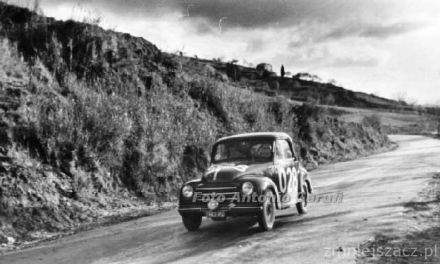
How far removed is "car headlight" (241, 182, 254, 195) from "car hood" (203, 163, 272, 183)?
1.06 feet

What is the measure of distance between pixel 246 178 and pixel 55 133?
7.07 metres

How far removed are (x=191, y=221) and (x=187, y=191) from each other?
0.71 m

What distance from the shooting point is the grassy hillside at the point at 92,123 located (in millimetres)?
11719

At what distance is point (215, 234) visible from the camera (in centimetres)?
920

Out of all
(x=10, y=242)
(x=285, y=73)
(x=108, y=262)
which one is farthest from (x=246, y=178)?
(x=285, y=73)

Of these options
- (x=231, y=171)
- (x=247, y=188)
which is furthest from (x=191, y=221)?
(x=247, y=188)

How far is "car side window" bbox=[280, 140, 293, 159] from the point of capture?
10.7m

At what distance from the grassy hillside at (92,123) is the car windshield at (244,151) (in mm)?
3717

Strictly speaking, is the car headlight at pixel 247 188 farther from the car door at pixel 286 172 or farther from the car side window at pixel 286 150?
the car side window at pixel 286 150

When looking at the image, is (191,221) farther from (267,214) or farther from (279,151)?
(279,151)

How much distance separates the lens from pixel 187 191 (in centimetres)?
932

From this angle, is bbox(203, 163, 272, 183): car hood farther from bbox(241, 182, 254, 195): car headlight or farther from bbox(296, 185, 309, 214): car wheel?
bbox(296, 185, 309, 214): car wheel

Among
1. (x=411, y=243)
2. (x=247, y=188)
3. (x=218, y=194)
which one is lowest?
(x=411, y=243)

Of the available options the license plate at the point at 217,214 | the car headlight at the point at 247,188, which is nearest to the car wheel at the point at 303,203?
the car headlight at the point at 247,188
